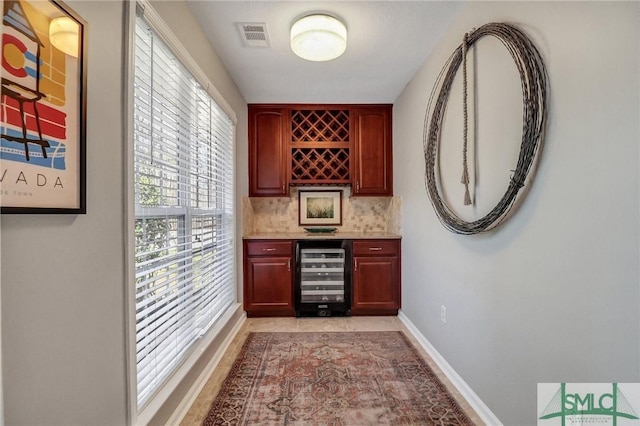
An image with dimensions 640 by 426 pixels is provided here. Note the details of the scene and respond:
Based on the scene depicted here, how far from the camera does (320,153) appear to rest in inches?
141

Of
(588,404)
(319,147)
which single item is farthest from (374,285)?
(588,404)

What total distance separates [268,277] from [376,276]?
1.26 metres

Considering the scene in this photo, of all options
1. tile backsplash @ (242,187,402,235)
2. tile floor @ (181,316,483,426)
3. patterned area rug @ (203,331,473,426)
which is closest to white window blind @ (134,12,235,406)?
tile floor @ (181,316,483,426)

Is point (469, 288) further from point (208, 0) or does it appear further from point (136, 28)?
point (208, 0)

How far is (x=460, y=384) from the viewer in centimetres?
183

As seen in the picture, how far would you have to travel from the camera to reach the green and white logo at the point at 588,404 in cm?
90

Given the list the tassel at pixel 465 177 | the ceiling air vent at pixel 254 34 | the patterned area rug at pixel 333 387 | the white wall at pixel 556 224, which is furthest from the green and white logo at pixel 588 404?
the ceiling air vent at pixel 254 34

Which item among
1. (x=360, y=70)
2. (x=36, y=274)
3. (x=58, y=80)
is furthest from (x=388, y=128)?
(x=36, y=274)

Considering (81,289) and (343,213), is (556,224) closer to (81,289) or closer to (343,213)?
(81,289)

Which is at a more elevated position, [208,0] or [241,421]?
[208,0]

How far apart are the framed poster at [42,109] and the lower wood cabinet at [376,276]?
270 cm

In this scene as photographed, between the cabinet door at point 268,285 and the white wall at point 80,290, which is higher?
the white wall at point 80,290

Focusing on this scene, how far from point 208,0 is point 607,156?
2.16 metres

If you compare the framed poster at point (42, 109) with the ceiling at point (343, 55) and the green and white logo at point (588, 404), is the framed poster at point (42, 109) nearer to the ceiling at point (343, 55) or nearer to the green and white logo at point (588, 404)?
the ceiling at point (343, 55)
